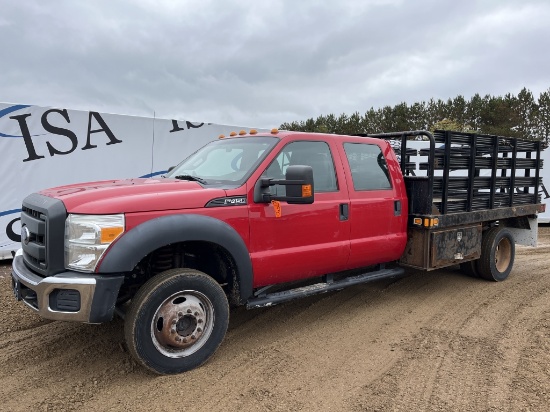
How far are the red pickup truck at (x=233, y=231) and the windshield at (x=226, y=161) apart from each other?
0.02 meters

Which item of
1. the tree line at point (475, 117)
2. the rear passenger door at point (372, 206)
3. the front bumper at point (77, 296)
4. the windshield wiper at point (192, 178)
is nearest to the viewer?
the front bumper at point (77, 296)

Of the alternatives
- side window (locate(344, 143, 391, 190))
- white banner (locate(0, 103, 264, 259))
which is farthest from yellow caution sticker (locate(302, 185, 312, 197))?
white banner (locate(0, 103, 264, 259))

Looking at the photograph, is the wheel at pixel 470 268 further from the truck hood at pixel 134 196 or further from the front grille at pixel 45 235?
the front grille at pixel 45 235

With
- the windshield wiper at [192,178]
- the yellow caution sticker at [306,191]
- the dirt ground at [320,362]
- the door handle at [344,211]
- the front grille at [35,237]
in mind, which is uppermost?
the windshield wiper at [192,178]

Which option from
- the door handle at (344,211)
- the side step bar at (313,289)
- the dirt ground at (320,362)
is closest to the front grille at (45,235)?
the dirt ground at (320,362)

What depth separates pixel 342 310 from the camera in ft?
16.5

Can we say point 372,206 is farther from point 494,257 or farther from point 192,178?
point 494,257

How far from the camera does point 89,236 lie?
10.1 feet

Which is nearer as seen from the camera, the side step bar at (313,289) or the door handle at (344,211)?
the side step bar at (313,289)

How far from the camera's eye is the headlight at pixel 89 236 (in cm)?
308

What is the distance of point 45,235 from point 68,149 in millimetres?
5052

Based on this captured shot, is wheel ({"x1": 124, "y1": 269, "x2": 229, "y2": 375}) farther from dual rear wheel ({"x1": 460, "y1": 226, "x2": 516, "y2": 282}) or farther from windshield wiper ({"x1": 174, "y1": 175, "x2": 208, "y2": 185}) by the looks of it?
dual rear wheel ({"x1": 460, "y1": 226, "x2": 516, "y2": 282})

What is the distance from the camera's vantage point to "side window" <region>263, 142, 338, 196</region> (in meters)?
4.10

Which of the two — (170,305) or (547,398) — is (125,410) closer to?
(170,305)
